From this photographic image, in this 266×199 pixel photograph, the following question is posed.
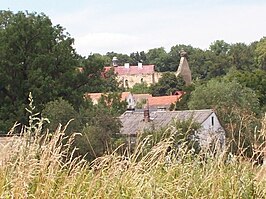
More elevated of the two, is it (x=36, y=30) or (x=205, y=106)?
(x=36, y=30)

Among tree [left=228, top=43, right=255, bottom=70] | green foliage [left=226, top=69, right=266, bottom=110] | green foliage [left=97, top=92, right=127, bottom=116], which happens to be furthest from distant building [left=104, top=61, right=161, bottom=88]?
green foliage [left=97, top=92, right=127, bottom=116]

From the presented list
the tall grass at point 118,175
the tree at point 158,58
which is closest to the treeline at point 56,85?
the tall grass at point 118,175

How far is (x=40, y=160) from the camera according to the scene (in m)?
4.46

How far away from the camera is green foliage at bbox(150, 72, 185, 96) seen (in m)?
93.1

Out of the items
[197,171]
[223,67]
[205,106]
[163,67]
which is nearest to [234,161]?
[197,171]

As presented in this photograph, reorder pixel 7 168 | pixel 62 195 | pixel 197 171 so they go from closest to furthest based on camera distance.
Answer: pixel 62 195, pixel 7 168, pixel 197 171

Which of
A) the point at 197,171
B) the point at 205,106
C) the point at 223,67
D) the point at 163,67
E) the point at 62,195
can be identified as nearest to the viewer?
the point at 62,195

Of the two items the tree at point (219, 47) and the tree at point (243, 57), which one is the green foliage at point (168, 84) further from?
the tree at point (219, 47)

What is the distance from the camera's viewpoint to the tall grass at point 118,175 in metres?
4.34

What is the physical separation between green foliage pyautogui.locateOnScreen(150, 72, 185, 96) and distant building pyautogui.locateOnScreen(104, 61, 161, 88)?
2196cm

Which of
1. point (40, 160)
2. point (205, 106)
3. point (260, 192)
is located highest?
point (40, 160)

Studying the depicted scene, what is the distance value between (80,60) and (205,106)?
1160cm

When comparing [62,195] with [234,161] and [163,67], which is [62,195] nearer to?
[234,161]

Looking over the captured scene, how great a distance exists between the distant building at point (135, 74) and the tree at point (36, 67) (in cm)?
7553
